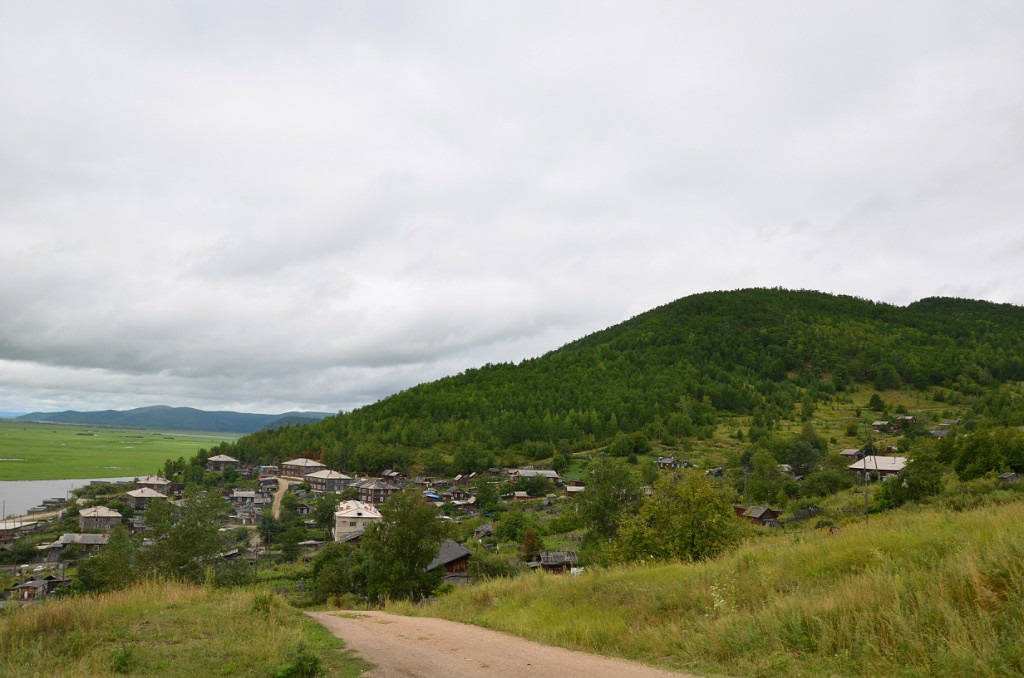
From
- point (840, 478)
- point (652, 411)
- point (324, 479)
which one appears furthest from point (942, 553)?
point (652, 411)

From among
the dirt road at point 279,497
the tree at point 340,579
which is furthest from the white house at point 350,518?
the tree at point 340,579

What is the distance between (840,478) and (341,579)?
4875 cm

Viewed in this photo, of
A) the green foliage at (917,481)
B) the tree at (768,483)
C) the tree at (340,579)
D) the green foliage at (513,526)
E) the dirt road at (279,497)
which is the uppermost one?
the green foliage at (917,481)

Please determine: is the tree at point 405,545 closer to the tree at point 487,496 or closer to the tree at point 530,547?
the tree at point 530,547

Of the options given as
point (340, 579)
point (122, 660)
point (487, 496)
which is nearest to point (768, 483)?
point (487, 496)

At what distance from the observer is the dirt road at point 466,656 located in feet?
25.7

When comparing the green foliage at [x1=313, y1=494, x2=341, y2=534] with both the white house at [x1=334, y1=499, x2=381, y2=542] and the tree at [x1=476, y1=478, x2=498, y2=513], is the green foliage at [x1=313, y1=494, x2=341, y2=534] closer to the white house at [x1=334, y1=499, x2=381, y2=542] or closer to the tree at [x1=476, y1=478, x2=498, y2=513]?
the white house at [x1=334, y1=499, x2=381, y2=542]

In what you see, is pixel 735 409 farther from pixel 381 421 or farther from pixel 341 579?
pixel 341 579

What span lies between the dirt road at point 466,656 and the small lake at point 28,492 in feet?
293

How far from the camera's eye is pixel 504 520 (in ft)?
182

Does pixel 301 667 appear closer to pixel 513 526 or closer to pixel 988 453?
pixel 988 453

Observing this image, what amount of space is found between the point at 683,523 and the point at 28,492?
119664mm

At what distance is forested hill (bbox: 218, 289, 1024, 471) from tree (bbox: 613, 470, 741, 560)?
84208 mm

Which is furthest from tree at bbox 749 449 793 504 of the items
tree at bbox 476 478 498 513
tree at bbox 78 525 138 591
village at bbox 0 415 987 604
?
tree at bbox 78 525 138 591
